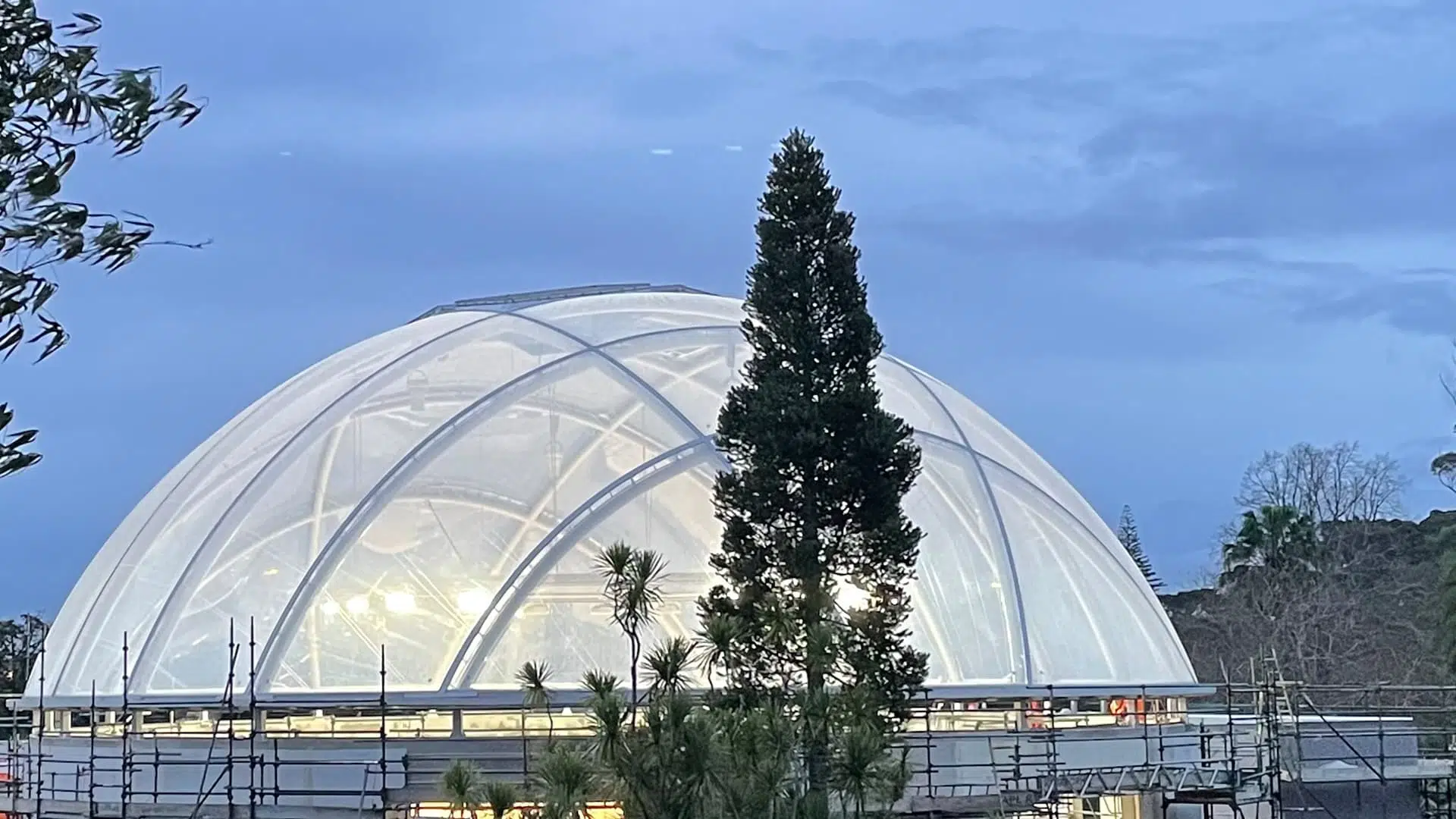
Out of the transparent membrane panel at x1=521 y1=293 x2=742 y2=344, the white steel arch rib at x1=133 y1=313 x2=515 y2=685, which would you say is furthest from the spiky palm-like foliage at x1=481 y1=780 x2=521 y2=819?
the transparent membrane panel at x1=521 y1=293 x2=742 y2=344

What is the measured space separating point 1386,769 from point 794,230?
1000 centimetres

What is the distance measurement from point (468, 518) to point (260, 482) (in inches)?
106

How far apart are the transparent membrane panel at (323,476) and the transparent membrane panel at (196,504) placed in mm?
404

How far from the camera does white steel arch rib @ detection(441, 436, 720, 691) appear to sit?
17.3 m

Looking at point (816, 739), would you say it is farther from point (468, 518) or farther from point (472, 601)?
point (468, 518)

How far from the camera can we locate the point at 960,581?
19219 millimetres

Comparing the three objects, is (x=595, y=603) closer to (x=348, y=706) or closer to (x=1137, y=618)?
(x=348, y=706)

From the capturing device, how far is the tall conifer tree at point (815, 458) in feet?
55.7

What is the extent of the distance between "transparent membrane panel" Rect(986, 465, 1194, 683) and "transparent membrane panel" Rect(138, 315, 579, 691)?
553 cm

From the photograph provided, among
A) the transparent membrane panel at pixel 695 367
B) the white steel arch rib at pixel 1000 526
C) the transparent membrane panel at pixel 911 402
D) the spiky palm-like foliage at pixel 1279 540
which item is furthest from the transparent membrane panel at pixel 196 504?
the spiky palm-like foliage at pixel 1279 540

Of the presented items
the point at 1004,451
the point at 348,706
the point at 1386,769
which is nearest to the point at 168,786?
the point at 348,706

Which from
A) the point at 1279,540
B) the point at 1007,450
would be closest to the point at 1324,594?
the point at 1279,540

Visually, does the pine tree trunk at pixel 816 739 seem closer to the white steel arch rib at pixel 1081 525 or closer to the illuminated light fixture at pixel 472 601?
the illuminated light fixture at pixel 472 601

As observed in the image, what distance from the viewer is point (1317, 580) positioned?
50312 millimetres
